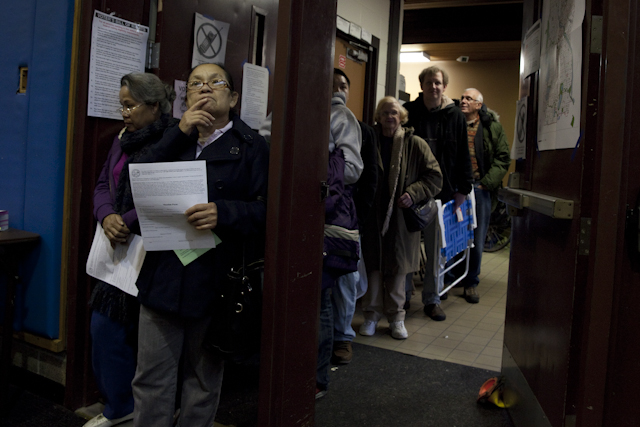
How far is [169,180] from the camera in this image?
1.73m

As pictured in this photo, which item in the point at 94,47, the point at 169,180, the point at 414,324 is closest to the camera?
the point at 169,180

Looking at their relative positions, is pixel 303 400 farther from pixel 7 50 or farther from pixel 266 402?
pixel 7 50

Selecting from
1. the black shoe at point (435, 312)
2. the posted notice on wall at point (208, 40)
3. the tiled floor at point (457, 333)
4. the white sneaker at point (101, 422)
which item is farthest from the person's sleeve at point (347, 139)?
the black shoe at point (435, 312)

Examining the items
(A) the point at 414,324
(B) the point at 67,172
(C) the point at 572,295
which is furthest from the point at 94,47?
(A) the point at 414,324

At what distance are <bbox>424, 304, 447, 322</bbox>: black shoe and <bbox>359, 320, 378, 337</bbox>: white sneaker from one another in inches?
24.5

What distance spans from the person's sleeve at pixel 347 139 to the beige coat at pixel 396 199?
84cm

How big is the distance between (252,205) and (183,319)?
1.59ft

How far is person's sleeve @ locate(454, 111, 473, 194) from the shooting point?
13.6 ft

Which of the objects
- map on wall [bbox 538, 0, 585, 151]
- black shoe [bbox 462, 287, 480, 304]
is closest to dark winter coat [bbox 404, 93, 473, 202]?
black shoe [bbox 462, 287, 480, 304]

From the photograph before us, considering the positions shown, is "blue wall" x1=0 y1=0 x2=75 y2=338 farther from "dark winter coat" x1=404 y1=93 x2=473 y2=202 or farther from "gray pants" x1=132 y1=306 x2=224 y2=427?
"dark winter coat" x1=404 y1=93 x2=473 y2=202

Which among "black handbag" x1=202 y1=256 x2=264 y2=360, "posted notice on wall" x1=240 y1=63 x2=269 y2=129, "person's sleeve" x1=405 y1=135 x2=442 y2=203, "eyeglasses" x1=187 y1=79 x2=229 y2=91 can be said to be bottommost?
"black handbag" x1=202 y1=256 x2=264 y2=360

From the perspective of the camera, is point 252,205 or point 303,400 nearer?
point 252,205

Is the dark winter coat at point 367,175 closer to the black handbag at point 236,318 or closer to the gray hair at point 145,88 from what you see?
the gray hair at point 145,88

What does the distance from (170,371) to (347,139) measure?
1398 mm
